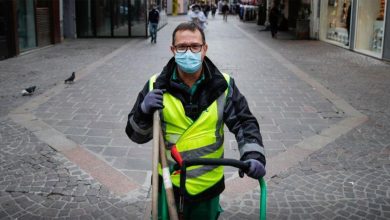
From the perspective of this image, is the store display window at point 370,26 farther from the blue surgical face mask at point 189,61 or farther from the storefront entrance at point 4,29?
the blue surgical face mask at point 189,61

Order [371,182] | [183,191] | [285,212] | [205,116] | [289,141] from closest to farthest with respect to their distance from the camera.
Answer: [183,191]
[205,116]
[285,212]
[371,182]
[289,141]

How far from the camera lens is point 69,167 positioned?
16.9 feet

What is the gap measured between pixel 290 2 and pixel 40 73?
1967 centimetres

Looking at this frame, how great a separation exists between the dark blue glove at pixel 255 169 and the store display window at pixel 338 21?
16522mm

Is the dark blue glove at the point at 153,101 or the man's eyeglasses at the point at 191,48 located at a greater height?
the man's eyeglasses at the point at 191,48

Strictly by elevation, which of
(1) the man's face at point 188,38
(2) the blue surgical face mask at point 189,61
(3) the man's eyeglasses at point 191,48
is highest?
(1) the man's face at point 188,38

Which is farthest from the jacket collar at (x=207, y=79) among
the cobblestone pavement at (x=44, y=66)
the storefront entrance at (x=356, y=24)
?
the storefront entrance at (x=356, y=24)

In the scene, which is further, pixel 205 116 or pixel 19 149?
pixel 19 149

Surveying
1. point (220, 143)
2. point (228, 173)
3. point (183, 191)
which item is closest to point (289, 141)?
point (228, 173)

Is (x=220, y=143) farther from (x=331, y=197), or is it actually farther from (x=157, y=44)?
(x=157, y=44)

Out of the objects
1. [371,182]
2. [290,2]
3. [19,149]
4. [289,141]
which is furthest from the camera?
[290,2]

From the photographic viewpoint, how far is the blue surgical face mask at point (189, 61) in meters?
2.50

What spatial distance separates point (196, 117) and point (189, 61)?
0.28 meters

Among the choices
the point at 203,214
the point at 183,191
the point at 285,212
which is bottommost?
the point at 285,212
